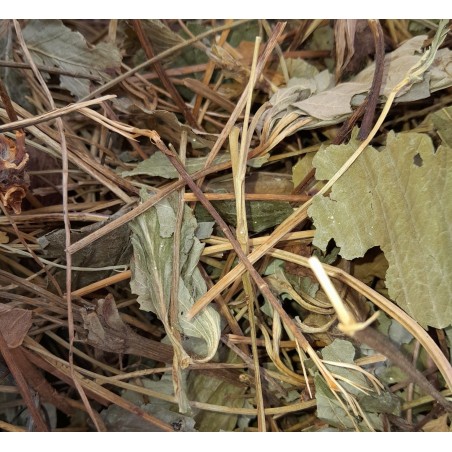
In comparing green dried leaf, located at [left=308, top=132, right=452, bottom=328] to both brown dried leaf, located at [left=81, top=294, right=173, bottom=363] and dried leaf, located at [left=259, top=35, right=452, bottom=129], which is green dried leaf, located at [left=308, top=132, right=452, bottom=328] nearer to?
dried leaf, located at [left=259, top=35, right=452, bottom=129]

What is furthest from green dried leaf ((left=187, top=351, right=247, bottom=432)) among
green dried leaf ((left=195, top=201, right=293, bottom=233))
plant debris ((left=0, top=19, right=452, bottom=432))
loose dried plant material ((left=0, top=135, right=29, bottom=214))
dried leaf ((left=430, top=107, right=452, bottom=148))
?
dried leaf ((left=430, top=107, right=452, bottom=148))

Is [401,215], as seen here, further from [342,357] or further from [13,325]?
[13,325]

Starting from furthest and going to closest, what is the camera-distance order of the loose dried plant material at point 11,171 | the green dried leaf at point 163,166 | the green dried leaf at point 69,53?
the green dried leaf at point 69,53 → the green dried leaf at point 163,166 → the loose dried plant material at point 11,171

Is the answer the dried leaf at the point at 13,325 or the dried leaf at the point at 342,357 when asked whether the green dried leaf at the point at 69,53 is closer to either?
the dried leaf at the point at 13,325

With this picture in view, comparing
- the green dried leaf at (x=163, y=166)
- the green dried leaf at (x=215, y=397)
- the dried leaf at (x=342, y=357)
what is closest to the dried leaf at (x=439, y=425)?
the dried leaf at (x=342, y=357)

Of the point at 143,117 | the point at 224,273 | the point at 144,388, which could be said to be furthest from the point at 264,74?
the point at 144,388

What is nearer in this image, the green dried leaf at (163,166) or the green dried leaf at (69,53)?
the green dried leaf at (163,166)

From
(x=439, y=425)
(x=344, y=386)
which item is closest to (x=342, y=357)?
(x=344, y=386)

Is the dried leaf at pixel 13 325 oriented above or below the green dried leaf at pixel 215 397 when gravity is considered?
above

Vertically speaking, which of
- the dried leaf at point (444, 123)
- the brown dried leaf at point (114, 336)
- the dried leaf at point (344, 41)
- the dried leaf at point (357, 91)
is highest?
the dried leaf at point (344, 41)
